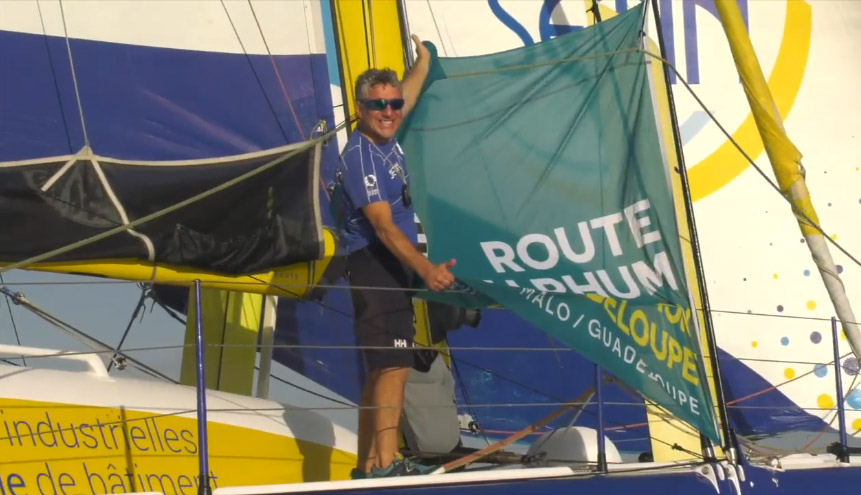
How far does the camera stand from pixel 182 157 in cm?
357

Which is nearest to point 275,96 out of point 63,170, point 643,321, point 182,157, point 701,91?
point 182,157

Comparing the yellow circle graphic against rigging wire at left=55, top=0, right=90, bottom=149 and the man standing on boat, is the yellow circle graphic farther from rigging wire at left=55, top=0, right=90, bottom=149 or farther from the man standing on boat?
rigging wire at left=55, top=0, right=90, bottom=149

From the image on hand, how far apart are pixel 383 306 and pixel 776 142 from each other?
1.43 metres

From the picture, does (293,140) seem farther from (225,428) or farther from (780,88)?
(780,88)

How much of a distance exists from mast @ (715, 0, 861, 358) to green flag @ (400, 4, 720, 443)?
1.67 ft

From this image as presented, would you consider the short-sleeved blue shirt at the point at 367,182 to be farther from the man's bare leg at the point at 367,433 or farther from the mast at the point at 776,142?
the mast at the point at 776,142

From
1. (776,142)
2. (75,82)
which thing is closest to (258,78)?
(75,82)

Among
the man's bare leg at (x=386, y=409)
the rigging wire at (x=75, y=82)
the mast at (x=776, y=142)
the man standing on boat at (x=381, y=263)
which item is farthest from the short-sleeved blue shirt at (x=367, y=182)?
the mast at (x=776, y=142)

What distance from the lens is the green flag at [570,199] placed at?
325 centimetres

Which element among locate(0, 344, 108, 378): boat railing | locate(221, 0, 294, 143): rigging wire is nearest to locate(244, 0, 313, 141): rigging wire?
locate(221, 0, 294, 143): rigging wire

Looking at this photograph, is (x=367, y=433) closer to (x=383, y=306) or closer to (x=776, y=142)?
(x=383, y=306)

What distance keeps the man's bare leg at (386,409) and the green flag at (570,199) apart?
30cm

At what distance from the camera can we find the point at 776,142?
398 cm

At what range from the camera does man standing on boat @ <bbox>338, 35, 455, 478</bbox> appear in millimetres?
3152
